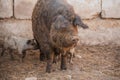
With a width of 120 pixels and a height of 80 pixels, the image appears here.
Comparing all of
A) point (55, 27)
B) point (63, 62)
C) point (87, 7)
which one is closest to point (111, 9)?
point (87, 7)

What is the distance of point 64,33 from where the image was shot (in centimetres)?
668

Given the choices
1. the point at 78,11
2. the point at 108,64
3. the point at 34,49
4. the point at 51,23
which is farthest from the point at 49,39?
the point at 78,11

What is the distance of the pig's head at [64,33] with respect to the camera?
21.9 feet

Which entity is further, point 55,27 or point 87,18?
point 87,18

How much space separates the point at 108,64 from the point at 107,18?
158cm

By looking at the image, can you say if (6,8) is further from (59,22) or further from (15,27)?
Answer: (59,22)

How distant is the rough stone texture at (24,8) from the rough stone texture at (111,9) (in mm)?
1629

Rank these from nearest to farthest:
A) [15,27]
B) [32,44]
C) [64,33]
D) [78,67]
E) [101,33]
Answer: [64,33] < [78,67] < [32,44] < [15,27] < [101,33]

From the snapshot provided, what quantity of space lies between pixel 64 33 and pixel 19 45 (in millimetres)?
1819

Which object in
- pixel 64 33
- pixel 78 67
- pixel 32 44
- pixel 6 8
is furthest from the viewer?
pixel 6 8

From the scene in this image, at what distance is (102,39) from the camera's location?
952 cm

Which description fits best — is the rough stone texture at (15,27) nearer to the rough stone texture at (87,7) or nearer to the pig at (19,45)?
the pig at (19,45)

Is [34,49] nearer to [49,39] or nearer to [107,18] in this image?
[49,39]

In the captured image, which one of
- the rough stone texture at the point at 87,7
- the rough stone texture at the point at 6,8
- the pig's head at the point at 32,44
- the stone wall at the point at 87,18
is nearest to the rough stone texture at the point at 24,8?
the stone wall at the point at 87,18
